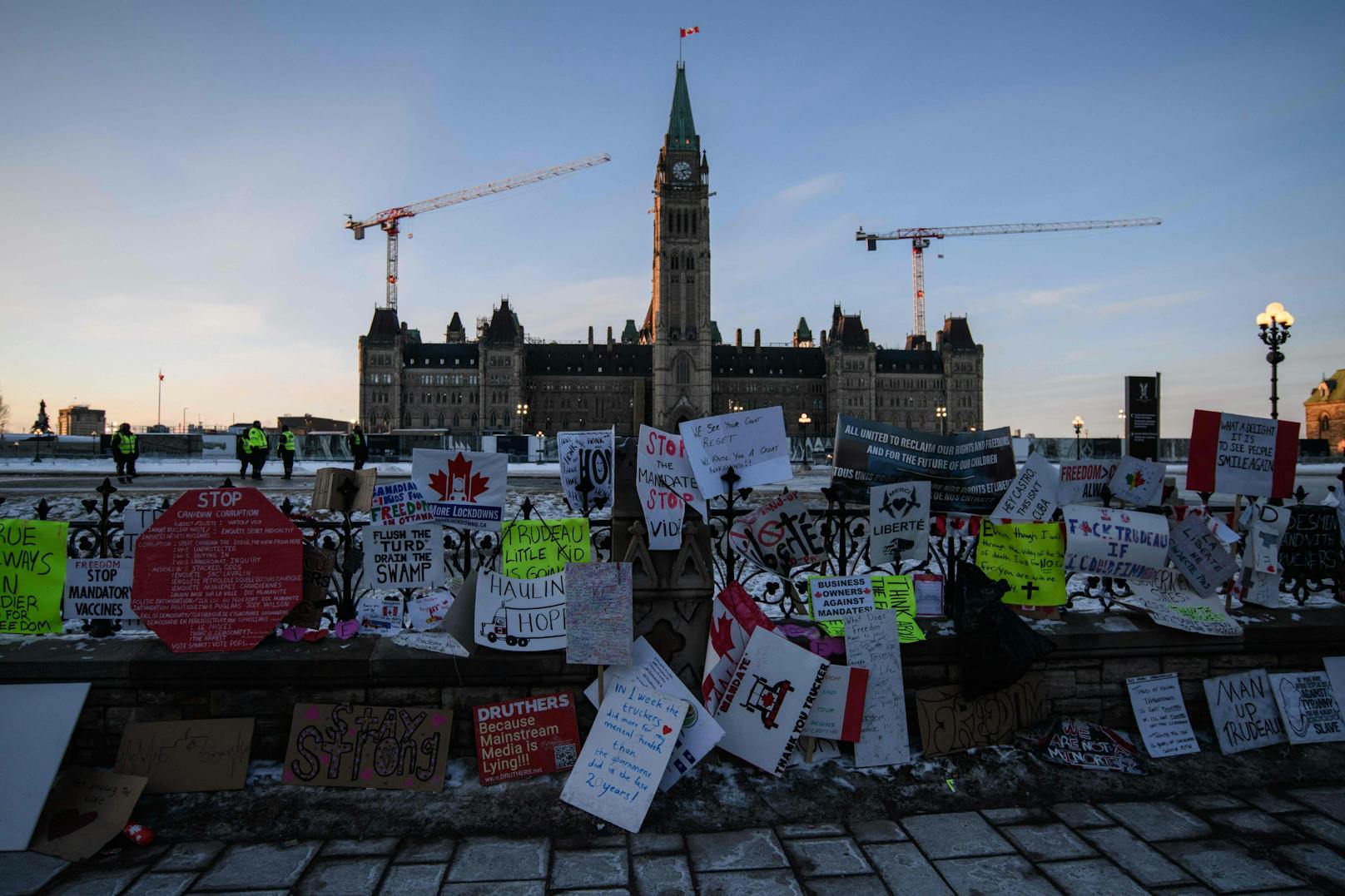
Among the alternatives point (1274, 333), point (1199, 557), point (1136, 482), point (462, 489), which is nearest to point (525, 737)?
point (462, 489)

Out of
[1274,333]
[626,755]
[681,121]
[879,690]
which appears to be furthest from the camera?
[681,121]

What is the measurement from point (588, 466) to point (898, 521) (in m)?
2.30

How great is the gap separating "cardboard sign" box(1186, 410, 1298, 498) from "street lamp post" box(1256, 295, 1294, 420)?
14.4 meters

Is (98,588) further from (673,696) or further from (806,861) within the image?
(806,861)

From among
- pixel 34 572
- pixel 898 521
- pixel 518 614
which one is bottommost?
pixel 518 614

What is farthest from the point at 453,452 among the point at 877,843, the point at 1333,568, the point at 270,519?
the point at 1333,568

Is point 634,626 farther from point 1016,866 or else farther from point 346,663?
point 1016,866

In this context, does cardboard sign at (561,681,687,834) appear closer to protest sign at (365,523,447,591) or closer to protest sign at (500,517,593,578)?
protest sign at (500,517,593,578)

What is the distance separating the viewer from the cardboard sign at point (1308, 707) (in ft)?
15.8

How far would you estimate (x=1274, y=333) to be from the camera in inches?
656

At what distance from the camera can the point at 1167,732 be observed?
4734 millimetres

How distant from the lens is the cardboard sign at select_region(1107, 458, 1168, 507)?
5.39m

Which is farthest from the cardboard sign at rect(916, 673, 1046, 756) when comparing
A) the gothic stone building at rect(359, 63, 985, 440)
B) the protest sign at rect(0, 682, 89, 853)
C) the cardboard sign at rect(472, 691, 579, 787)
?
the gothic stone building at rect(359, 63, 985, 440)

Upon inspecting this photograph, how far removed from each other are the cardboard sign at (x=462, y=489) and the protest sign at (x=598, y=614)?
100 cm
